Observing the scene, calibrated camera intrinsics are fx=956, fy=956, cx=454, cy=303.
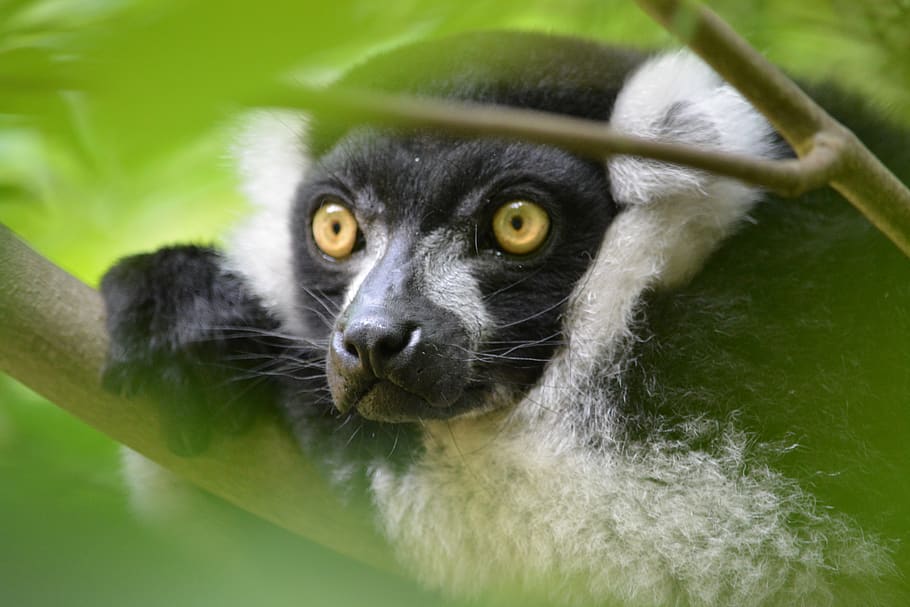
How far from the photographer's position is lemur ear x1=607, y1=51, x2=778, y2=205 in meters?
2.97

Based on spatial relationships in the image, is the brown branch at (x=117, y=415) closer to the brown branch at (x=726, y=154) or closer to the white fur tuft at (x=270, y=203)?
the white fur tuft at (x=270, y=203)

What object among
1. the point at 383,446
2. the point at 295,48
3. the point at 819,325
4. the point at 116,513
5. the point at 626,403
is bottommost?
the point at 383,446

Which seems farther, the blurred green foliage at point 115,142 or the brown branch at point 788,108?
the brown branch at point 788,108

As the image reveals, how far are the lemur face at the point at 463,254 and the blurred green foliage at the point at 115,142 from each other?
63 centimetres

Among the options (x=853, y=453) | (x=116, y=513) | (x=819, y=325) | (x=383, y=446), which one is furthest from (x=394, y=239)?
(x=116, y=513)

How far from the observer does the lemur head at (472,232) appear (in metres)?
2.74

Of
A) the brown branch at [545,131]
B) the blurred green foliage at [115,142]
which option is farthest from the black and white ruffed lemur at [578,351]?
the brown branch at [545,131]

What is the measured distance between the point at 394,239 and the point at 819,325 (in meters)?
1.32

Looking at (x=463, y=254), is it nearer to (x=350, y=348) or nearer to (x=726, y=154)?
(x=350, y=348)

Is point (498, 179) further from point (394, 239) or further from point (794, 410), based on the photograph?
point (794, 410)

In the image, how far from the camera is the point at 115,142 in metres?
0.75

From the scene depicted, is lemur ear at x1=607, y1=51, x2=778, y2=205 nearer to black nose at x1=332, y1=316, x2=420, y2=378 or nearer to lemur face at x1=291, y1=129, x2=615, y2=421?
lemur face at x1=291, y1=129, x2=615, y2=421

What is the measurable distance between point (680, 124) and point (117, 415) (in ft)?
6.35

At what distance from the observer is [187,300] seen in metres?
3.21
